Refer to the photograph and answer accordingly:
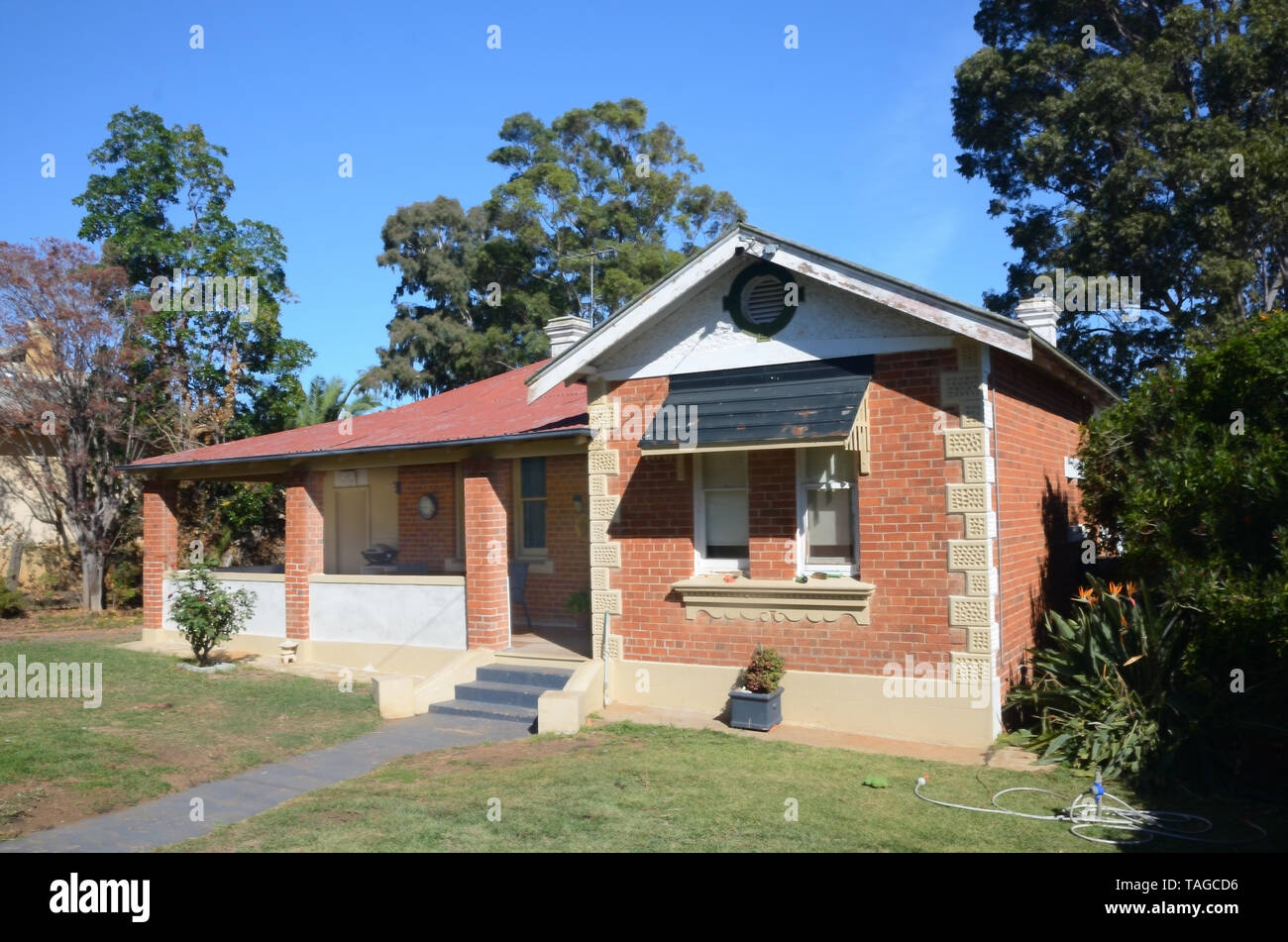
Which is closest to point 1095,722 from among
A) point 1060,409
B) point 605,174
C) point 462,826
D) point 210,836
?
point 1060,409

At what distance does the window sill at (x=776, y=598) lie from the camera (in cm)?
923

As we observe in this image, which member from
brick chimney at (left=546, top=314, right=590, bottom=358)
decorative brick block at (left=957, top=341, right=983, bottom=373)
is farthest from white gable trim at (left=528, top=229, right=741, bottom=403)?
decorative brick block at (left=957, top=341, right=983, bottom=373)

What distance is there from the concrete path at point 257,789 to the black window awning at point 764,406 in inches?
147

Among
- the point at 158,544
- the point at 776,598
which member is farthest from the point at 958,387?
the point at 158,544

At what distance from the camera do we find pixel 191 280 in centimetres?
2348

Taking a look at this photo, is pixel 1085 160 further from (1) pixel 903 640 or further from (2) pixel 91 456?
(2) pixel 91 456

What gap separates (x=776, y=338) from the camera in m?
9.88

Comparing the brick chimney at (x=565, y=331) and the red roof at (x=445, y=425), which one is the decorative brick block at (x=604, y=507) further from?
the brick chimney at (x=565, y=331)

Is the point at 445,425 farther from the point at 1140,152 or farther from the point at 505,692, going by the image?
the point at 1140,152

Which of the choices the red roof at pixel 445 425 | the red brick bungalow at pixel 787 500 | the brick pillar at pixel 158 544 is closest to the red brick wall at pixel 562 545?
the red roof at pixel 445 425

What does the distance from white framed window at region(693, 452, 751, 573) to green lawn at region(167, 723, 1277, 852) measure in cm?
205

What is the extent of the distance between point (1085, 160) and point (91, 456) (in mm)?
23354

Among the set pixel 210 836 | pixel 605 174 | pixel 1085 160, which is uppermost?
pixel 605 174

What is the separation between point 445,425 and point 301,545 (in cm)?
290
